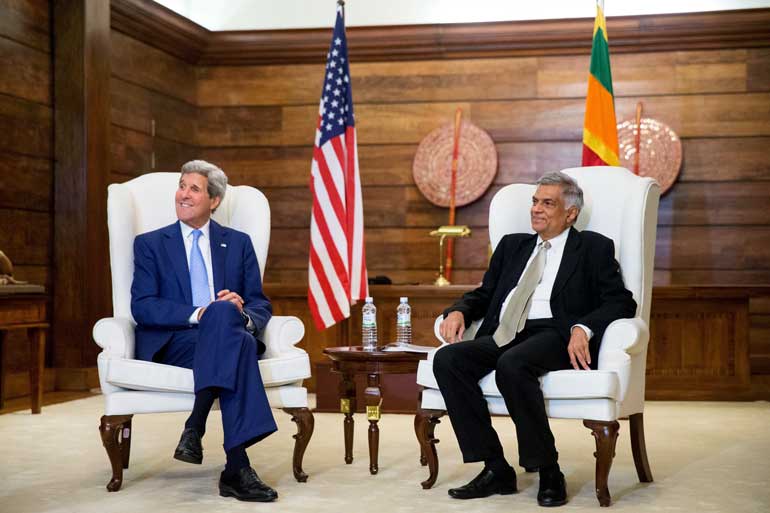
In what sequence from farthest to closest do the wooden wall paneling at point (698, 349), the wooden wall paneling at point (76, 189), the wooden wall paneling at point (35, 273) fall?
the wooden wall paneling at point (76, 189)
the wooden wall paneling at point (698, 349)
the wooden wall paneling at point (35, 273)

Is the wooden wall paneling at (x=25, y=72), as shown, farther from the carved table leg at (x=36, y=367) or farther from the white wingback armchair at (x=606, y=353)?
the white wingback armchair at (x=606, y=353)

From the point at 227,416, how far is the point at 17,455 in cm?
128

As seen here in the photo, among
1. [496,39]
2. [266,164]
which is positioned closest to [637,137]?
[496,39]

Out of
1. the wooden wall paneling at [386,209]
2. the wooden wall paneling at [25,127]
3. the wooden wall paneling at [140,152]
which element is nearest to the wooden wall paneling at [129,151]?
the wooden wall paneling at [140,152]

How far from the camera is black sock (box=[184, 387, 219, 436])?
11.2ft

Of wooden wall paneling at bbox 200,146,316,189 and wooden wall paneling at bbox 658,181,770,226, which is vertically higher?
wooden wall paneling at bbox 200,146,316,189

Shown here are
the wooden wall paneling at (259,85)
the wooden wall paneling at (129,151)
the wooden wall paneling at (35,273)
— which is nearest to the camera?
the wooden wall paneling at (35,273)

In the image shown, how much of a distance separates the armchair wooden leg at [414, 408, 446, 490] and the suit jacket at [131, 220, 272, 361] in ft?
2.12

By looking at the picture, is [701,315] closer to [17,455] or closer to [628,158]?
[628,158]

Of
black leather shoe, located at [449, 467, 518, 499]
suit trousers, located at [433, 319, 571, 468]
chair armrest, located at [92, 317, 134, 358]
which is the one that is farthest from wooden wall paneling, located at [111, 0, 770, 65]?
black leather shoe, located at [449, 467, 518, 499]

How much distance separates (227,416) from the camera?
3.43 meters

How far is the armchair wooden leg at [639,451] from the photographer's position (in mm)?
3752

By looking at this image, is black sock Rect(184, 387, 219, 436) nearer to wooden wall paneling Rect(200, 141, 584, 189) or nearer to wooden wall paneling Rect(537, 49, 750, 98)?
wooden wall paneling Rect(200, 141, 584, 189)

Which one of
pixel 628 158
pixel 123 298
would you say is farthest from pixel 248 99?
pixel 123 298
